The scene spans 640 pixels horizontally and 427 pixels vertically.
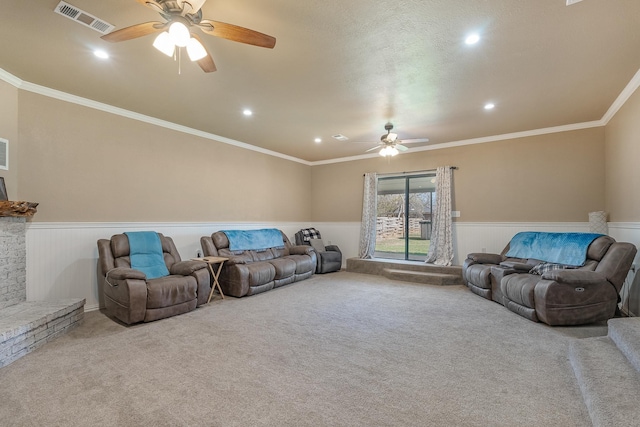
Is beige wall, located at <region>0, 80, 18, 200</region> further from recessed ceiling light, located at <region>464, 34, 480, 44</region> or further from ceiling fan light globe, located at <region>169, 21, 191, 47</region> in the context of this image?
recessed ceiling light, located at <region>464, 34, 480, 44</region>

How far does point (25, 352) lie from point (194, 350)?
4.96 feet

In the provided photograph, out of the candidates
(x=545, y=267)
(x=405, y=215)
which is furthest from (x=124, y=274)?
(x=405, y=215)

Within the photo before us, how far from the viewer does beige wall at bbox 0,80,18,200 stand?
10.9 feet

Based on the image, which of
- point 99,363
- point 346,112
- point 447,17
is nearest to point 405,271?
point 346,112

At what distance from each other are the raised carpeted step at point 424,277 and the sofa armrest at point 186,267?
387cm

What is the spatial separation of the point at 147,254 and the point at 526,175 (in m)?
6.82

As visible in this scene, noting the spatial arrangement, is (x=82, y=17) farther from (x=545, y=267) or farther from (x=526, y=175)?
(x=526, y=175)

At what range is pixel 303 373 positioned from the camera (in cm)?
236

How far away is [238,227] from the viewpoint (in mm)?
6289

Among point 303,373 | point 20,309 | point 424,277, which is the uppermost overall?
point 20,309

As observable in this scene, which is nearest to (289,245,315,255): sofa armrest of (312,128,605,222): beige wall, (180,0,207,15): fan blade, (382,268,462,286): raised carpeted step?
(382,268,462,286): raised carpeted step

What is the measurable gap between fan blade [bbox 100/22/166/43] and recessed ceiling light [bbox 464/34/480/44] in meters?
2.57

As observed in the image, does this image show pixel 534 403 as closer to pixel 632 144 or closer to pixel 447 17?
pixel 447 17

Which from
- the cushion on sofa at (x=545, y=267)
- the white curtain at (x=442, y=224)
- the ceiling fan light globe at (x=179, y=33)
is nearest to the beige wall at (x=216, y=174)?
the white curtain at (x=442, y=224)
